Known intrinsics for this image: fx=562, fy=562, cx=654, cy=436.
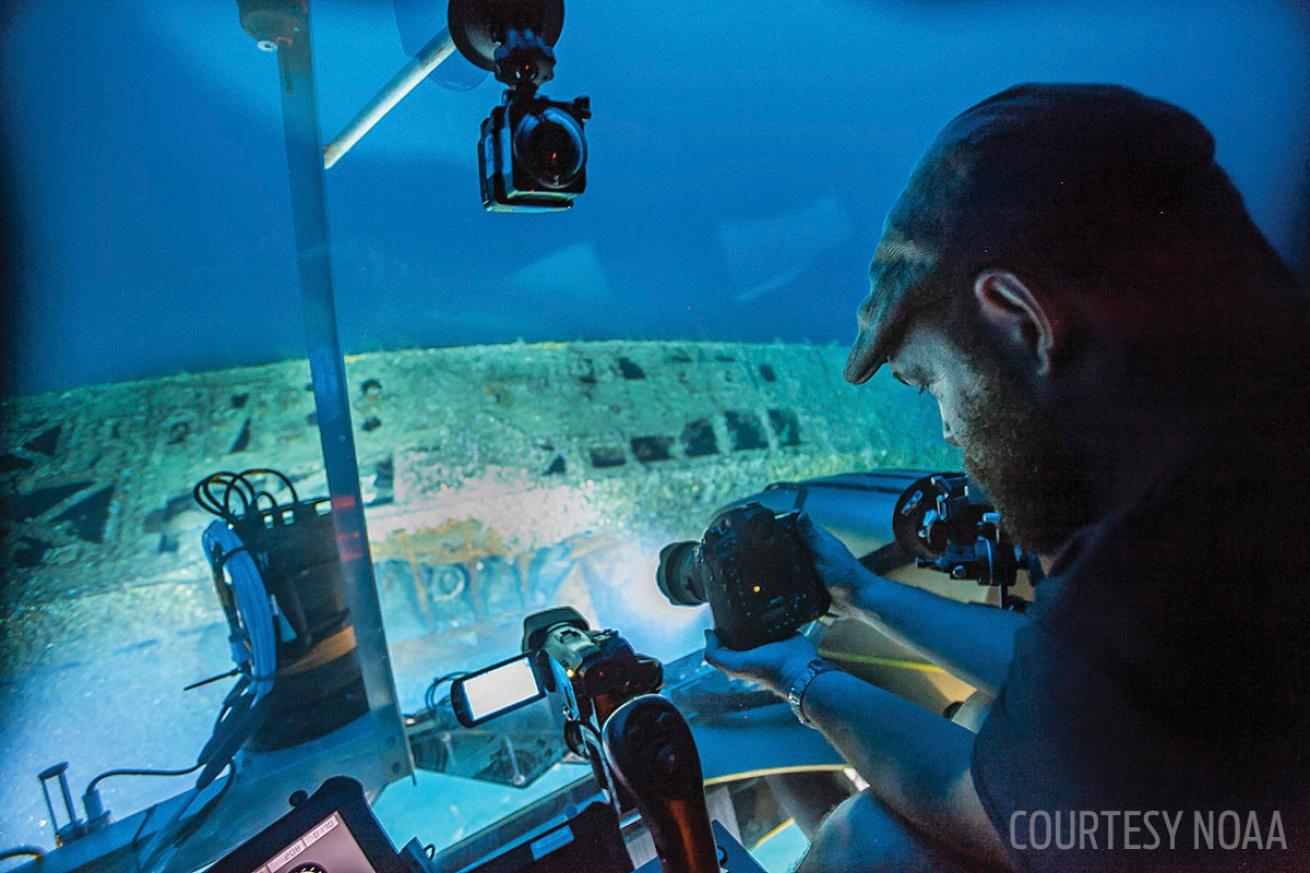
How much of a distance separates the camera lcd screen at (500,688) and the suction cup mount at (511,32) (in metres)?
1.59

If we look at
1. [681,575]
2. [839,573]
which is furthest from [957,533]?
[681,575]

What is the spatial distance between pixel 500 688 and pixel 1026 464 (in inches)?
45.8

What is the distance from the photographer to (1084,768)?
72 cm

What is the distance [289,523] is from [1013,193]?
267 centimetres

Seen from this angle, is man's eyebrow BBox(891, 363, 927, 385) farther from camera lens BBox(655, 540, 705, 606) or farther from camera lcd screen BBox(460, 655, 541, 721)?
camera lcd screen BBox(460, 655, 541, 721)

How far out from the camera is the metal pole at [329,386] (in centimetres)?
240

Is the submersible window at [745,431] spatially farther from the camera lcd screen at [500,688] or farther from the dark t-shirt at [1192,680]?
the dark t-shirt at [1192,680]

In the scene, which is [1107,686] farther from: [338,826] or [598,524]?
[598,524]

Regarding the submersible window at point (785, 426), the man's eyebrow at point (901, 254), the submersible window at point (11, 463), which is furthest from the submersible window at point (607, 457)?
the man's eyebrow at point (901, 254)

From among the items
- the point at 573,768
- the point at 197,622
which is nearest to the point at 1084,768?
the point at 573,768

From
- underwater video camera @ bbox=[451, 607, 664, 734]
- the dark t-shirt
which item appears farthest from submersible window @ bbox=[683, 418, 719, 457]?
the dark t-shirt

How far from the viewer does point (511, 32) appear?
5.22 feet

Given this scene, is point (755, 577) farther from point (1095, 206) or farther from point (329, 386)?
point (329, 386)

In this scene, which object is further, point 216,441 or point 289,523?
point 216,441
